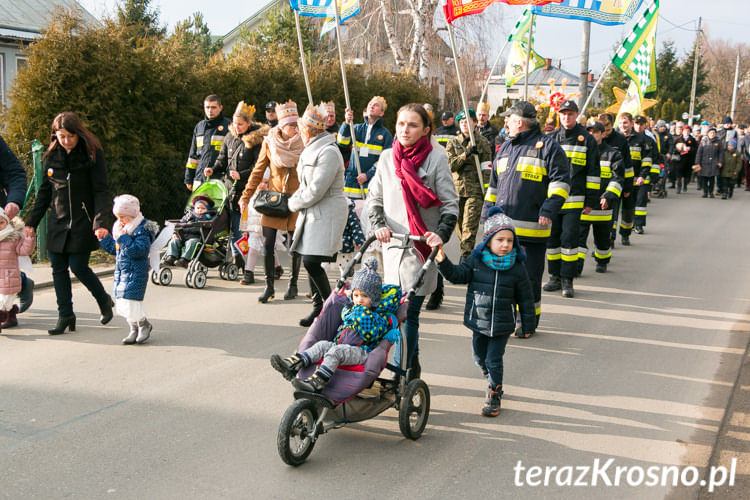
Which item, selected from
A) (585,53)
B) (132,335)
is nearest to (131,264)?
(132,335)

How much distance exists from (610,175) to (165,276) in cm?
617

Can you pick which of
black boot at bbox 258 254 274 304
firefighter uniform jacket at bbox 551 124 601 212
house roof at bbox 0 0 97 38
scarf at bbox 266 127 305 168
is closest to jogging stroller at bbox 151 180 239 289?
black boot at bbox 258 254 274 304

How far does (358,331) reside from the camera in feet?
15.6

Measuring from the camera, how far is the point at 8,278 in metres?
7.26

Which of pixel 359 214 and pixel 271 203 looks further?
pixel 359 214

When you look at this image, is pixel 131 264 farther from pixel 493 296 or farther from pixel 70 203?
pixel 493 296

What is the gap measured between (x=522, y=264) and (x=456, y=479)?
1785 mm

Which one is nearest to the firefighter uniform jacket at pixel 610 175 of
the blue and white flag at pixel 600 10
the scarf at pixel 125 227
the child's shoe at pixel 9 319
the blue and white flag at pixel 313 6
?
the blue and white flag at pixel 600 10

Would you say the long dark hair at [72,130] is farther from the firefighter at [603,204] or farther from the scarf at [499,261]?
the firefighter at [603,204]

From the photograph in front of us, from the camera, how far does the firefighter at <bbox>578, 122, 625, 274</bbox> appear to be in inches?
417

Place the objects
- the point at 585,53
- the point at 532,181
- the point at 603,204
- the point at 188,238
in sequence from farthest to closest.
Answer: the point at 585,53 < the point at 603,204 < the point at 188,238 < the point at 532,181

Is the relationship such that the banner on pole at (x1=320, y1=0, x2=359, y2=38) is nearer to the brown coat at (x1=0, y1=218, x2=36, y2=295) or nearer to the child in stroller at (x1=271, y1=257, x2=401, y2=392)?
the brown coat at (x1=0, y1=218, x2=36, y2=295)

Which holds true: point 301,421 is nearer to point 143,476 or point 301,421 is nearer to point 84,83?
point 143,476

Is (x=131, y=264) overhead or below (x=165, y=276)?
overhead
